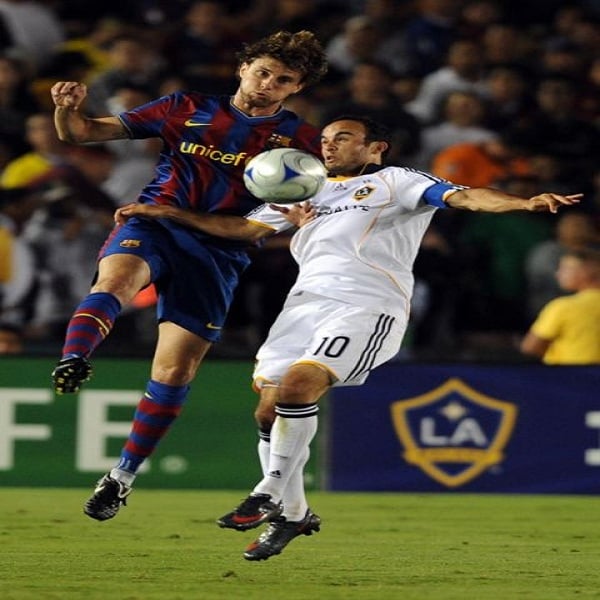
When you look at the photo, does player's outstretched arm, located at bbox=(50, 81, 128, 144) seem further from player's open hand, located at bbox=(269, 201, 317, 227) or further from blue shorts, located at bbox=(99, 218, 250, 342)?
player's open hand, located at bbox=(269, 201, 317, 227)

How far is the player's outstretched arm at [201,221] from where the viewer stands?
766 cm

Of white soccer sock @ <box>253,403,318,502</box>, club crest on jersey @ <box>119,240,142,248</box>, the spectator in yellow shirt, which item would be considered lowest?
the spectator in yellow shirt

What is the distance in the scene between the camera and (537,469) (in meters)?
11.0

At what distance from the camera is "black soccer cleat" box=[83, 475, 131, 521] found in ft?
25.3

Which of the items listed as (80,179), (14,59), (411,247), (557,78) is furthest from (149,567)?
(557,78)

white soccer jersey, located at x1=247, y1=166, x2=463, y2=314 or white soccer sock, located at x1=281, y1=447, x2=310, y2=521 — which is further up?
white soccer jersey, located at x1=247, y1=166, x2=463, y2=314

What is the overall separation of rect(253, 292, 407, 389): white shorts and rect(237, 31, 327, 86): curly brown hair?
110cm

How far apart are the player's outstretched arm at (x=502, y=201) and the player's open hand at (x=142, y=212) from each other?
1419 millimetres

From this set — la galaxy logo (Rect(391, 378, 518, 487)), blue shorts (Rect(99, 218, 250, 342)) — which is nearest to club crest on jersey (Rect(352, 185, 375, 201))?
blue shorts (Rect(99, 218, 250, 342))

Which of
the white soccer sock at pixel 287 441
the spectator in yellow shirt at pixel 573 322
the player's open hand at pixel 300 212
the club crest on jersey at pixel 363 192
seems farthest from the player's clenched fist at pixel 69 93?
the spectator in yellow shirt at pixel 573 322

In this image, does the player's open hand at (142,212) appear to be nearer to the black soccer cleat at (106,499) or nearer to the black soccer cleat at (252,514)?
the black soccer cleat at (106,499)

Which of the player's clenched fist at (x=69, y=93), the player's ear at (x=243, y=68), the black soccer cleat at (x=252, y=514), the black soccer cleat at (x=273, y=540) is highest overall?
the player's ear at (x=243, y=68)

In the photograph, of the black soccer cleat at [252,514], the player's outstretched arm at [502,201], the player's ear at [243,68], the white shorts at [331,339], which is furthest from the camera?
the player's ear at [243,68]

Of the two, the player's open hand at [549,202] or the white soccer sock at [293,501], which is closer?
the player's open hand at [549,202]
